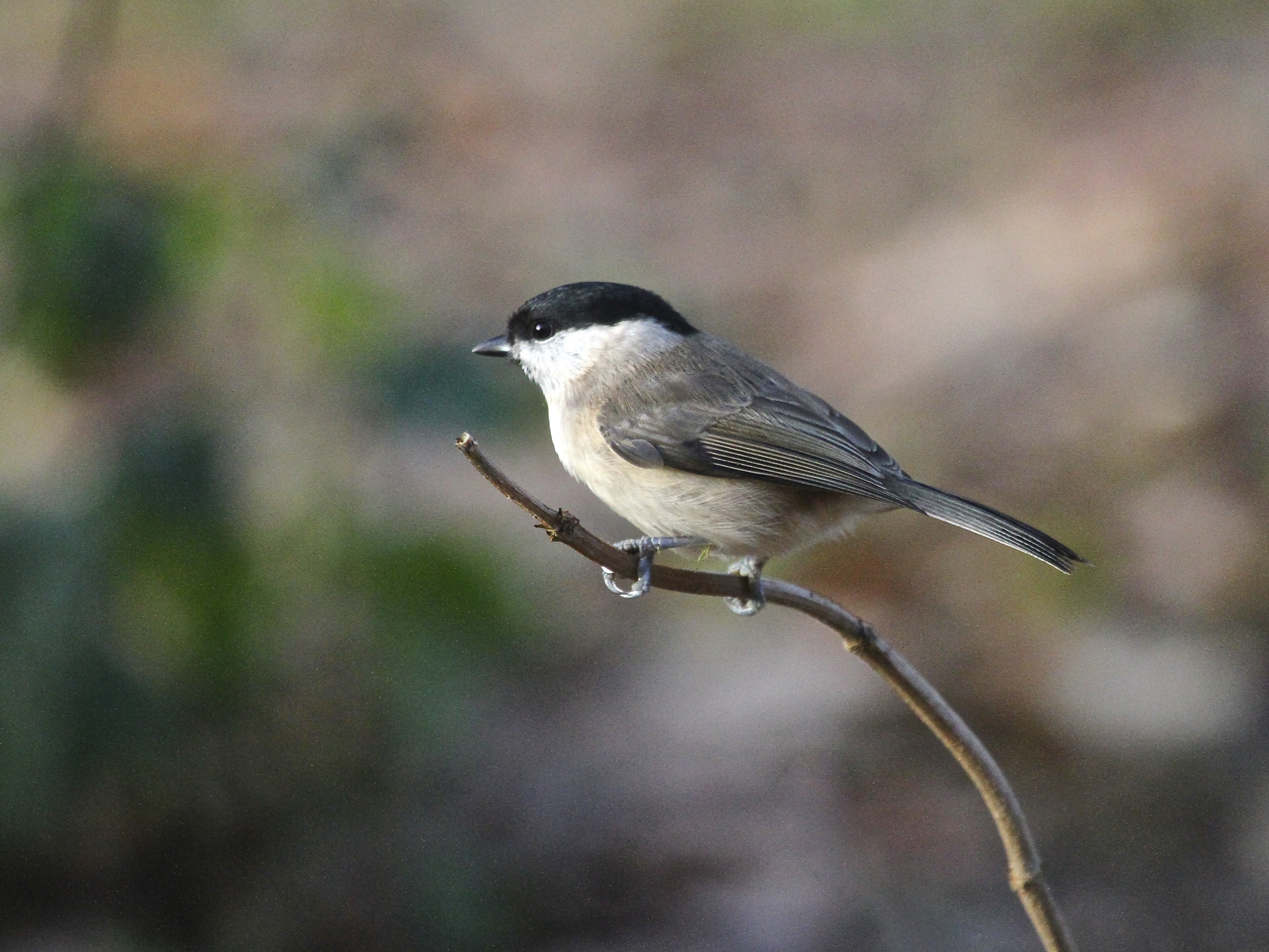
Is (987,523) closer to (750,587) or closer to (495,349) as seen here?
(750,587)

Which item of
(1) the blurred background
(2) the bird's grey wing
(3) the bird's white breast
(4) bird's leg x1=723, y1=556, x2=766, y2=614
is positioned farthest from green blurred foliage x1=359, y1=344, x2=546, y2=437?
(4) bird's leg x1=723, y1=556, x2=766, y2=614

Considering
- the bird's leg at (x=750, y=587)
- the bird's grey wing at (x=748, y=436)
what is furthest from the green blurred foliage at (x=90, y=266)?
the bird's leg at (x=750, y=587)

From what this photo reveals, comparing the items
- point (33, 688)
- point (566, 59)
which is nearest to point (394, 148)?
point (33, 688)

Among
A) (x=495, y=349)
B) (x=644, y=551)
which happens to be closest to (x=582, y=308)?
(x=495, y=349)

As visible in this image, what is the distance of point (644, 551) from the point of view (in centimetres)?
167

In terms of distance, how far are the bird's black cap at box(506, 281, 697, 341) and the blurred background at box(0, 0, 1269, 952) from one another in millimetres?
201

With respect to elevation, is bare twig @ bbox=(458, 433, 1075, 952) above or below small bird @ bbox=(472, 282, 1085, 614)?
below

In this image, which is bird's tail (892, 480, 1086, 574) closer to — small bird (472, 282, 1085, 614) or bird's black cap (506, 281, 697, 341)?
small bird (472, 282, 1085, 614)

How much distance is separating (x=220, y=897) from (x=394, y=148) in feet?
5.42

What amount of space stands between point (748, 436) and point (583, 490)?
70.3 inches

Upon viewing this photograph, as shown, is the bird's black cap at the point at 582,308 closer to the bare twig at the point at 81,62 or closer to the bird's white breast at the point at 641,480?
the bird's white breast at the point at 641,480

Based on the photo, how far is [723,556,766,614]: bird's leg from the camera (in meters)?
1.59

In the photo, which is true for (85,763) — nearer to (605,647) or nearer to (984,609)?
(605,647)

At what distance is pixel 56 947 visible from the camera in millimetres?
2592
